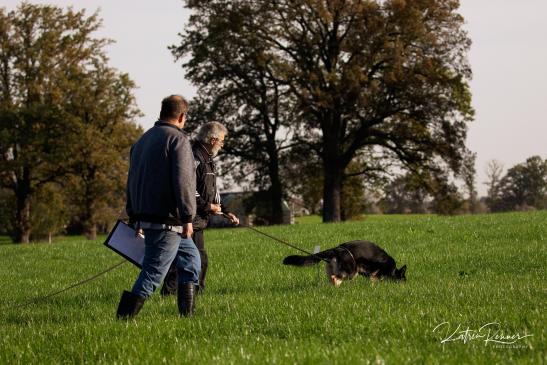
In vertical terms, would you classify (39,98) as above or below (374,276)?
above

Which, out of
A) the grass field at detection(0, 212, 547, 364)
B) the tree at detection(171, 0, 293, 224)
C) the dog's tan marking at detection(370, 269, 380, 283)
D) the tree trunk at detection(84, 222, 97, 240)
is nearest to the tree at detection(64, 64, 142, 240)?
the tree trunk at detection(84, 222, 97, 240)

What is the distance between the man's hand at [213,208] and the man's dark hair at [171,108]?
56.6 inches

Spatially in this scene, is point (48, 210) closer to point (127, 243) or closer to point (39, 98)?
point (39, 98)

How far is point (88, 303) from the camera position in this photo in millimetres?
9188

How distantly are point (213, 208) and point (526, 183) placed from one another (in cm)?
9830

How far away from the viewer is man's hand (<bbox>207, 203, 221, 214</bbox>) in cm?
796

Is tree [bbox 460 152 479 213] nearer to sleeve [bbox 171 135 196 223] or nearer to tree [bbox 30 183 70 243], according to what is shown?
tree [bbox 30 183 70 243]

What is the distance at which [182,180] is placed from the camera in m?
6.54

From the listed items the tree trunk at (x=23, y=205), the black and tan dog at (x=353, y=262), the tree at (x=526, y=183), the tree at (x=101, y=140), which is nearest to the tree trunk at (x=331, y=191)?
the tree at (x=101, y=140)

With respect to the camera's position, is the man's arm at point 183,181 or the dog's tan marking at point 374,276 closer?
the man's arm at point 183,181

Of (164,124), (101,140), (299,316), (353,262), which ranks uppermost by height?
(101,140)

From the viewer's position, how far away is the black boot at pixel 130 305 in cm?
675

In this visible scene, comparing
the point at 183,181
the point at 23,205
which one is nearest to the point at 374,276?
the point at 183,181

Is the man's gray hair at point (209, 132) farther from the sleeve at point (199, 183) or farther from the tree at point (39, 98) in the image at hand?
the tree at point (39, 98)
